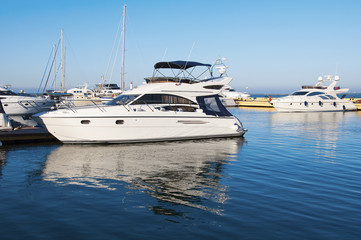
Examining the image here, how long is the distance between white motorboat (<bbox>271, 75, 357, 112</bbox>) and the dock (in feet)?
113

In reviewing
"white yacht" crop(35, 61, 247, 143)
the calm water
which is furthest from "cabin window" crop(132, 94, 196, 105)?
the calm water

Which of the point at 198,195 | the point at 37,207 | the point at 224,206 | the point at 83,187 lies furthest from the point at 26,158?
the point at 224,206

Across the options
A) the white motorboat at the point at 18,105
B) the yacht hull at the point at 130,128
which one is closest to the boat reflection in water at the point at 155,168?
the yacht hull at the point at 130,128

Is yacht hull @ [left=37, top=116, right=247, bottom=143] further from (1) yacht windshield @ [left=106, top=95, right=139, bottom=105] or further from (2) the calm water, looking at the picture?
(1) yacht windshield @ [left=106, top=95, right=139, bottom=105]

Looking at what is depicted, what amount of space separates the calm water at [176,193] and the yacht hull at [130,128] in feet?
2.39

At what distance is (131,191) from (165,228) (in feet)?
7.83

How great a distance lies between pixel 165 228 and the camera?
19.5 feet

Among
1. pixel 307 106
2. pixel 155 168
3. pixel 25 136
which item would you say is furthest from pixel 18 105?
pixel 307 106

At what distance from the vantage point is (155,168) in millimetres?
10680

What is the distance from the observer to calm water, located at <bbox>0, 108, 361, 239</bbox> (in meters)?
5.92

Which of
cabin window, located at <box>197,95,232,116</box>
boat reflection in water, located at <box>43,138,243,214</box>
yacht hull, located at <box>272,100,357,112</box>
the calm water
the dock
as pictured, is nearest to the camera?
the calm water

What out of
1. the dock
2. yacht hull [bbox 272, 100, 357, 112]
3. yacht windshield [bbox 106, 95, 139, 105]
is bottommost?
the dock

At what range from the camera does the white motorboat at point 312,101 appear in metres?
42.6

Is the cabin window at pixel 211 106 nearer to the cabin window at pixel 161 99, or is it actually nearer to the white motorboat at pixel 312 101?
the cabin window at pixel 161 99
